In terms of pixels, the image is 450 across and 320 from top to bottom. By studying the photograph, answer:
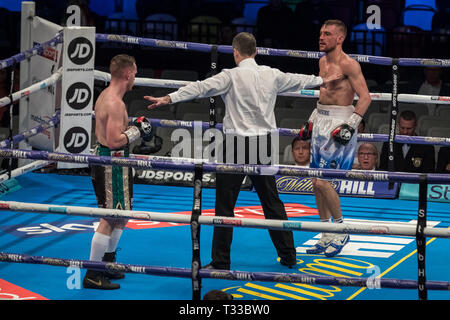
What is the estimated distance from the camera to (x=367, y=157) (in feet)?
24.0

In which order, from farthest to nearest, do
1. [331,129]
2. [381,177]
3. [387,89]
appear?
[387,89], [331,129], [381,177]

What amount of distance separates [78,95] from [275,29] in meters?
4.78

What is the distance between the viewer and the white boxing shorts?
5547 millimetres

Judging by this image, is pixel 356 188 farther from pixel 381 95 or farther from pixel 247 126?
Answer: pixel 247 126

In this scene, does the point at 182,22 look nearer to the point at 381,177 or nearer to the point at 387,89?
the point at 387,89

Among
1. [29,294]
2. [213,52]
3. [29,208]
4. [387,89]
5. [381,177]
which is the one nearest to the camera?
[381,177]

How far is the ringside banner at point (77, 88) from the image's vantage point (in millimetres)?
6371

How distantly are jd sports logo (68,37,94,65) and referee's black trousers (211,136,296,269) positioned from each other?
1.93 m

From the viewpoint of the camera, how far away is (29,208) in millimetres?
4059

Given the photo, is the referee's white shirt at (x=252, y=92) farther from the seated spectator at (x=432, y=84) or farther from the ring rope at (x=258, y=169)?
the seated spectator at (x=432, y=84)

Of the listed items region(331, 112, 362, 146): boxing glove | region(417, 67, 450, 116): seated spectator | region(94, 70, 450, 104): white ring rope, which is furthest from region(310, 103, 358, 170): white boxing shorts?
region(417, 67, 450, 116): seated spectator

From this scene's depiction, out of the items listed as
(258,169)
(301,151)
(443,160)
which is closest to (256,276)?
(258,169)

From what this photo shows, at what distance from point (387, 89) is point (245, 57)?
486 cm
